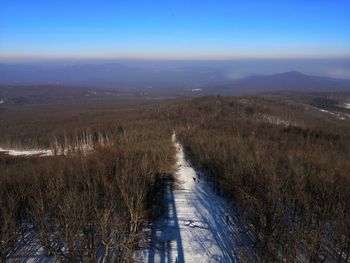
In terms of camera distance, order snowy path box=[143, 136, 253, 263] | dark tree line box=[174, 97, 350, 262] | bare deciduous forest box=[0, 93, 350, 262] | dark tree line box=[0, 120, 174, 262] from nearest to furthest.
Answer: dark tree line box=[174, 97, 350, 262] → dark tree line box=[0, 120, 174, 262] → bare deciduous forest box=[0, 93, 350, 262] → snowy path box=[143, 136, 253, 263]

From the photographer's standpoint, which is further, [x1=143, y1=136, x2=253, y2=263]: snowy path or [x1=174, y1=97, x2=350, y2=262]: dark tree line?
[x1=143, y1=136, x2=253, y2=263]: snowy path

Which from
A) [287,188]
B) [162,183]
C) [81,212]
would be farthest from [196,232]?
[162,183]

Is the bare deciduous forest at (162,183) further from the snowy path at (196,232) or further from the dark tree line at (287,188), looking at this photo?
the snowy path at (196,232)

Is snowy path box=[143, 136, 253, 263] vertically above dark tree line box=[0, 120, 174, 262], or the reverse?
dark tree line box=[0, 120, 174, 262]

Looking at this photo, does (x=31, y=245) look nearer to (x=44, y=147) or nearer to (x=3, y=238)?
(x=3, y=238)

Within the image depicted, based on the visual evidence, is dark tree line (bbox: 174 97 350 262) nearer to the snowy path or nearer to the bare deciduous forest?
the bare deciduous forest

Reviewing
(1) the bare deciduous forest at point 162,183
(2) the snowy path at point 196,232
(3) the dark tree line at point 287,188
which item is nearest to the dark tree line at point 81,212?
(1) the bare deciduous forest at point 162,183

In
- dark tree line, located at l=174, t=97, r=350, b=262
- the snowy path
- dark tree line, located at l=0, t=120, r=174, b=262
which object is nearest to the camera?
dark tree line, located at l=174, t=97, r=350, b=262

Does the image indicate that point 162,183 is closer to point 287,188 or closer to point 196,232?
point 196,232

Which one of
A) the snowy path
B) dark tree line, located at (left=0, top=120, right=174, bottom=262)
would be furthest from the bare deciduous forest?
the snowy path
